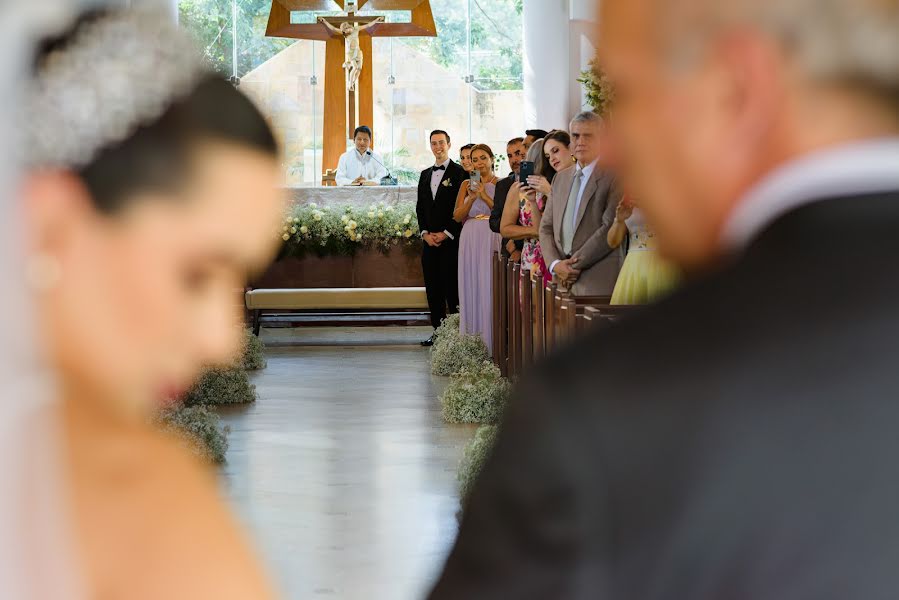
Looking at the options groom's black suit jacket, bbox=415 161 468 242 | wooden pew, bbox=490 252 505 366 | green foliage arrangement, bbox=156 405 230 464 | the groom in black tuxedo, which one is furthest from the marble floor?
groom's black suit jacket, bbox=415 161 468 242

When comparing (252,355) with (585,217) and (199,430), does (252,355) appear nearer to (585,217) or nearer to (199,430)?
(199,430)

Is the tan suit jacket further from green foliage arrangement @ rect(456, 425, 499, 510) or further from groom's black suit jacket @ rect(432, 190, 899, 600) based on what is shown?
groom's black suit jacket @ rect(432, 190, 899, 600)

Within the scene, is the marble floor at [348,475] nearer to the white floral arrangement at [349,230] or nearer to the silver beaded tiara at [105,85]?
the white floral arrangement at [349,230]

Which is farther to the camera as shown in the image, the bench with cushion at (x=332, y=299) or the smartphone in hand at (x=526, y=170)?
the bench with cushion at (x=332, y=299)

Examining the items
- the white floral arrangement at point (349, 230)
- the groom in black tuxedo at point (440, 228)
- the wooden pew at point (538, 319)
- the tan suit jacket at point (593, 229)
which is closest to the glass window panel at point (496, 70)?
the white floral arrangement at point (349, 230)

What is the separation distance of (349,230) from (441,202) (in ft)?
6.99

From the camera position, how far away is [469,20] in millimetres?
26094

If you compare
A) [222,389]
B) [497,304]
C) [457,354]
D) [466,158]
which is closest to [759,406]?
[222,389]

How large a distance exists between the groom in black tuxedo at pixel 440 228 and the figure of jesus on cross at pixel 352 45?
6.34 meters

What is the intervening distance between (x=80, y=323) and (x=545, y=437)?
16.6 inches

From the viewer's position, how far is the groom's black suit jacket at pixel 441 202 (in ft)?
42.8

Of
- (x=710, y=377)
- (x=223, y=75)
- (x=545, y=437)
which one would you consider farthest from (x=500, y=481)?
(x=223, y=75)

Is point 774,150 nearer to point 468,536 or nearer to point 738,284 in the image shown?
point 738,284

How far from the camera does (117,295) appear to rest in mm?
1036
